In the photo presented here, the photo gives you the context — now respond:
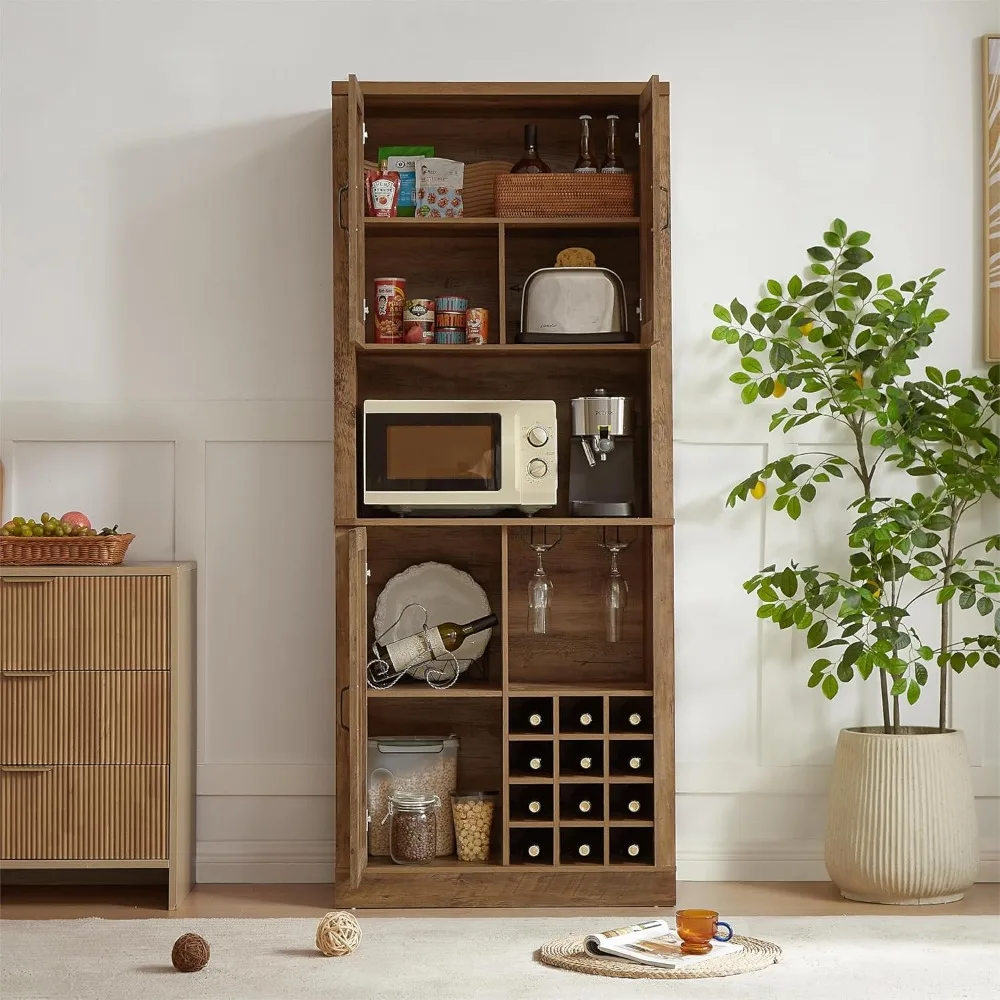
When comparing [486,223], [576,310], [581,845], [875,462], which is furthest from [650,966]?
[486,223]

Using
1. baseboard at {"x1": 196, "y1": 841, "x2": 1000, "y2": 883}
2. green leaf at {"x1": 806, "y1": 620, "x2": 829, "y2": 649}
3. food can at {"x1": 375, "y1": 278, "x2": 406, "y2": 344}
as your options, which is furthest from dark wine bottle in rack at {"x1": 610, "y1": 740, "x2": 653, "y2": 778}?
food can at {"x1": 375, "y1": 278, "x2": 406, "y2": 344}

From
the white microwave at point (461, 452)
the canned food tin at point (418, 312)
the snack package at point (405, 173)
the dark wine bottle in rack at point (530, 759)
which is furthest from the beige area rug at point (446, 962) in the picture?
the snack package at point (405, 173)

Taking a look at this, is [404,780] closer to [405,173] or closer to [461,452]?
[461,452]

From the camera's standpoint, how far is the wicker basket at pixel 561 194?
2996mm

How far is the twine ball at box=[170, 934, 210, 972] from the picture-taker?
2398mm

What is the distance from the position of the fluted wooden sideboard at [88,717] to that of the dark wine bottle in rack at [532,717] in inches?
33.4

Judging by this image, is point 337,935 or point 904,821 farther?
point 904,821

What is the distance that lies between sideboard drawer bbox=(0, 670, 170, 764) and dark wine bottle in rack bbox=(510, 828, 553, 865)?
35.7 inches

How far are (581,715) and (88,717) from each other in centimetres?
121

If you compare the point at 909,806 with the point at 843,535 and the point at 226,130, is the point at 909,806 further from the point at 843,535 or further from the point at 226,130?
the point at 226,130

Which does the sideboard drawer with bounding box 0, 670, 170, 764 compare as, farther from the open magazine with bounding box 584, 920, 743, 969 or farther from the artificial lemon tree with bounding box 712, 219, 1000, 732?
the artificial lemon tree with bounding box 712, 219, 1000, 732

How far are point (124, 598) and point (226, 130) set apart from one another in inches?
51.3

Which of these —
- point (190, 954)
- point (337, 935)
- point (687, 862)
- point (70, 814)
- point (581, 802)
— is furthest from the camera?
point (687, 862)

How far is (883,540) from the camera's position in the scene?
9.55 ft
